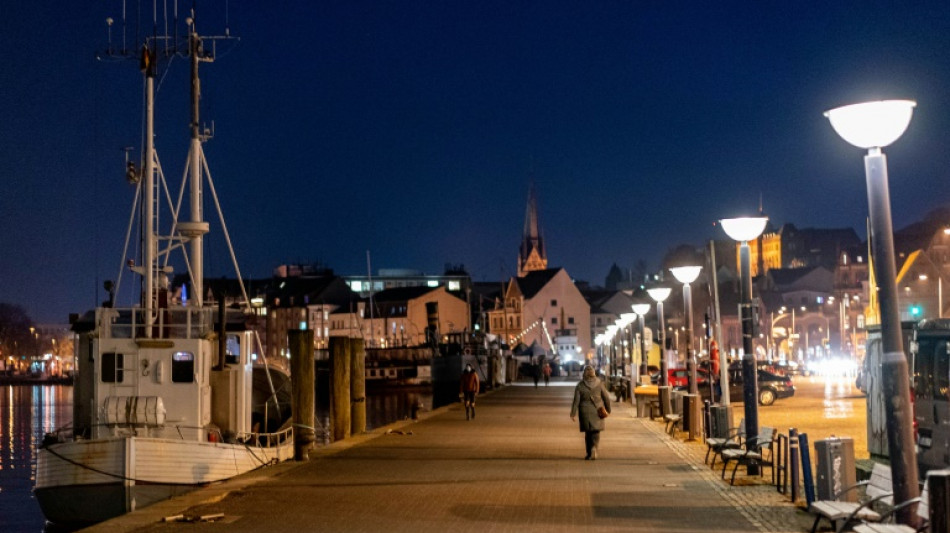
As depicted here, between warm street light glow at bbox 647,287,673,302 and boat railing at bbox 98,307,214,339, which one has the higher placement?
warm street light glow at bbox 647,287,673,302

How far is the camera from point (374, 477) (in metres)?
19.9

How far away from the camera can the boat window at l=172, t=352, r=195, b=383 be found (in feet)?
87.8

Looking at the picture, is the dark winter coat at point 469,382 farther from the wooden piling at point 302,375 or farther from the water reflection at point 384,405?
the water reflection at point 384,405

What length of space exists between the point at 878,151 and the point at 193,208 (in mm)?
24502

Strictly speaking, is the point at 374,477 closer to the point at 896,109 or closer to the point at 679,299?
the point at 896,109

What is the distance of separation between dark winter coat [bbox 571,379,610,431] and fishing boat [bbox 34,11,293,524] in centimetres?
789

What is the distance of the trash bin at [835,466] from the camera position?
44.1 ft

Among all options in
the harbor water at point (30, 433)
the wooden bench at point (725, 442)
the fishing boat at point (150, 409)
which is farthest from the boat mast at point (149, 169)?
the wooden bench at point (725, 442)

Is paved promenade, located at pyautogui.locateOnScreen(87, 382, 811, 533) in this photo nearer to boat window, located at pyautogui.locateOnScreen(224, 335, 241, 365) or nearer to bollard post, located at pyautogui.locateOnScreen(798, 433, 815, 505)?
bollard post, located at pyautogui.locateOnScreen(798, 433, 815, 505)

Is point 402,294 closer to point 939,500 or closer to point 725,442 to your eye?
point 725,442

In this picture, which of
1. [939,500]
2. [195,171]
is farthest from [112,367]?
[939,500]

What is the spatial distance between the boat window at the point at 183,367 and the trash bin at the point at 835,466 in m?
16.6

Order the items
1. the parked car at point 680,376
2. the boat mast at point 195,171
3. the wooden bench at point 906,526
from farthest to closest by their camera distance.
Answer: the parked car at point 680,376, the boat mast at point 195,171, the wooden bench at point 906,526

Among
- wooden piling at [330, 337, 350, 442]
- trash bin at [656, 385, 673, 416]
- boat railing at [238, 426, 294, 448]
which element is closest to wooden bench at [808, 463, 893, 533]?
boat railing at [238, 426, 294, 448]
